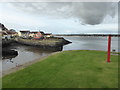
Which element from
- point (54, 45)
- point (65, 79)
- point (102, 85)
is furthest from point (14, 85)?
point (54, 45)

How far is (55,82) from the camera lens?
5121 millimetres

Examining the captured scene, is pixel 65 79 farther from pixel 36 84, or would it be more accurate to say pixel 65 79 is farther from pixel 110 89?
pixel 110 89

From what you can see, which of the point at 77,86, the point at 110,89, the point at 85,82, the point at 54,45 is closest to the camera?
the point at 110,89

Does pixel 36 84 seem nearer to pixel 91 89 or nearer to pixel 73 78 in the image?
pixel 73 78

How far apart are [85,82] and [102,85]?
85 cm

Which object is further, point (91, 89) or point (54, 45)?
point (54, 45)

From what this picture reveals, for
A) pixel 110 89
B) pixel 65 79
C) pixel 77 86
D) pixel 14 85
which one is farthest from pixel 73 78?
pixel 14 85

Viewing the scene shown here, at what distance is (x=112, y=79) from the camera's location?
5.43 m

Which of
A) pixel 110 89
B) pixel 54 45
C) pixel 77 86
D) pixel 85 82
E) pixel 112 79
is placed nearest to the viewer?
pixel 110 89

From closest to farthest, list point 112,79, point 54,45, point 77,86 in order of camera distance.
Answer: point 77,86 → point 112,79 → point 54,45

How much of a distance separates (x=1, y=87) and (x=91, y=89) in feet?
15.3

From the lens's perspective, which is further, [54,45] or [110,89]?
[54,45]

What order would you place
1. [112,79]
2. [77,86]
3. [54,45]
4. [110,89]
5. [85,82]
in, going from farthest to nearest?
1. [54,45]
2. [112,79]
3. [85,82]
4. [77,86]
5. [110,89]

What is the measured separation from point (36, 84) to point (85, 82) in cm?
268
